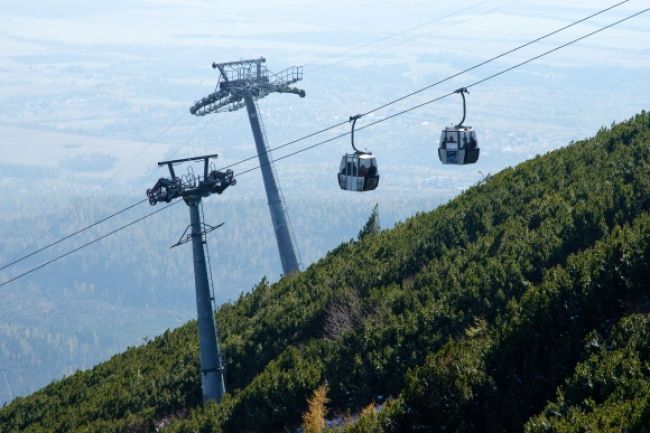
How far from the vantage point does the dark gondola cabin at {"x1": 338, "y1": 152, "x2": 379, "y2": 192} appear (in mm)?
26141

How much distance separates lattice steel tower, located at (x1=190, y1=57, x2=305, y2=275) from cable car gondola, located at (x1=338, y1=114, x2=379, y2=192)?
1894 cm

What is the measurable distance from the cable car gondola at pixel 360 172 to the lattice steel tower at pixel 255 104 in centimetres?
1894

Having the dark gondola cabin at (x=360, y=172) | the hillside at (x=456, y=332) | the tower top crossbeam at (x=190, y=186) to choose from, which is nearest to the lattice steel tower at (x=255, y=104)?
the hillside at (x=456, y=332)

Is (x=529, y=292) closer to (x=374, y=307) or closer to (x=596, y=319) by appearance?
(x=596, y=319)

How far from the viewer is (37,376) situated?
536ft

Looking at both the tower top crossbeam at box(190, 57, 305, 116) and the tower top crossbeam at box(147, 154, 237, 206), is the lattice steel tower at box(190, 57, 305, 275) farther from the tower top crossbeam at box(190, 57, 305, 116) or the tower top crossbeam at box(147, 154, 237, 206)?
the tower top crossbeam at box(147, 154, 237, 206)

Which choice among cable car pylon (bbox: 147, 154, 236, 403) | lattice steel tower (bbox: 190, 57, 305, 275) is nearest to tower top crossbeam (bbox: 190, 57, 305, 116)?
A: lattice steel tower (bbox: 190, 57, 305, 275)

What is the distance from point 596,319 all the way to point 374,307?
8739mm

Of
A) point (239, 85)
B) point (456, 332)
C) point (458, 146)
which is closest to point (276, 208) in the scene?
point (239, 85)

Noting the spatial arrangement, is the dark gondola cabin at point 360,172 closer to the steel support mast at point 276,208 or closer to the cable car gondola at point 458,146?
the cable car gondola at point 458,146

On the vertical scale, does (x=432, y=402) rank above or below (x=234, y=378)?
above

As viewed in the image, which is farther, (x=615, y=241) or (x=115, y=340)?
(x=115, y=340)

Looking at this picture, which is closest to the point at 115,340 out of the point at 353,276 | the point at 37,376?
the point at 37,376

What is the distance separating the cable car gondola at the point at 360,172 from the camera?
26141 mm
